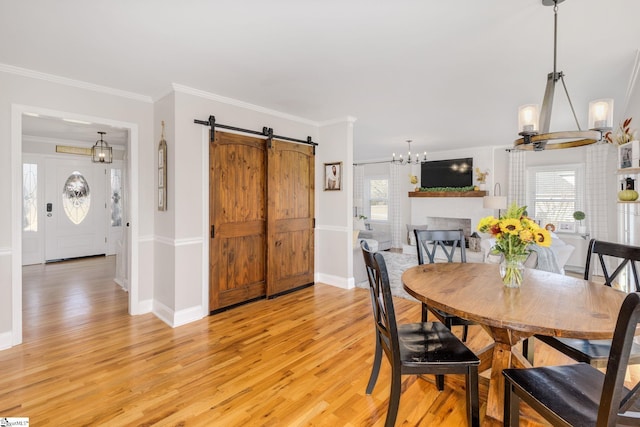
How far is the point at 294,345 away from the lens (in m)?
2.80

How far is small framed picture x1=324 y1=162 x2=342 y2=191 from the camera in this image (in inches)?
180

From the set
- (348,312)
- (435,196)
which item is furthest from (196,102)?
(435,196)

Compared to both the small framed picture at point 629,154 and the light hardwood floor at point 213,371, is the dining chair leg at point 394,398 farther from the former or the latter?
the small framed picture at point 629,154

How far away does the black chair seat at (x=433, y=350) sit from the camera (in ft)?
5.34

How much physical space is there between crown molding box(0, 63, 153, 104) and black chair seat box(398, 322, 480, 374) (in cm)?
355

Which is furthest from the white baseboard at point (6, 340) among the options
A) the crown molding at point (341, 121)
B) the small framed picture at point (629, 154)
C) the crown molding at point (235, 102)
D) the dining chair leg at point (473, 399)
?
the small framed picture at point (629, 154)

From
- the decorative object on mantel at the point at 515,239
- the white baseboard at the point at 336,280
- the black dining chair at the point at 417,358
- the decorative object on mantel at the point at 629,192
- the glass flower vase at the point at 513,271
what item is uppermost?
the decorative object on mantel at the point at 629,192

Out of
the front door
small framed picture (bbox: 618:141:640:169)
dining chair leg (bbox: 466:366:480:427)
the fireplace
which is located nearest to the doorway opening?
dining chair leg (bbox: 466:366:480:427)

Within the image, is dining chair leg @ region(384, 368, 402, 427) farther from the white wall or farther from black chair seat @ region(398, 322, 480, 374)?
the white wall

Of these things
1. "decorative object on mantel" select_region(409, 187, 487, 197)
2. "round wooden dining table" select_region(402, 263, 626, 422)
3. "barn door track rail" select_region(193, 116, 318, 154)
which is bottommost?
"round wooden dining table" select_region(402, 263, 626, 422)

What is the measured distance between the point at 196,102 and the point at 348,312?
9.37 ft

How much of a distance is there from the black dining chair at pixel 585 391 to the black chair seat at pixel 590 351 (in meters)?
0.17

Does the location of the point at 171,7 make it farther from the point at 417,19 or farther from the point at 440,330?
the point at 440,330

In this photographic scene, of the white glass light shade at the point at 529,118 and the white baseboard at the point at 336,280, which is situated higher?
the white glass light shade at the point at 529,118
